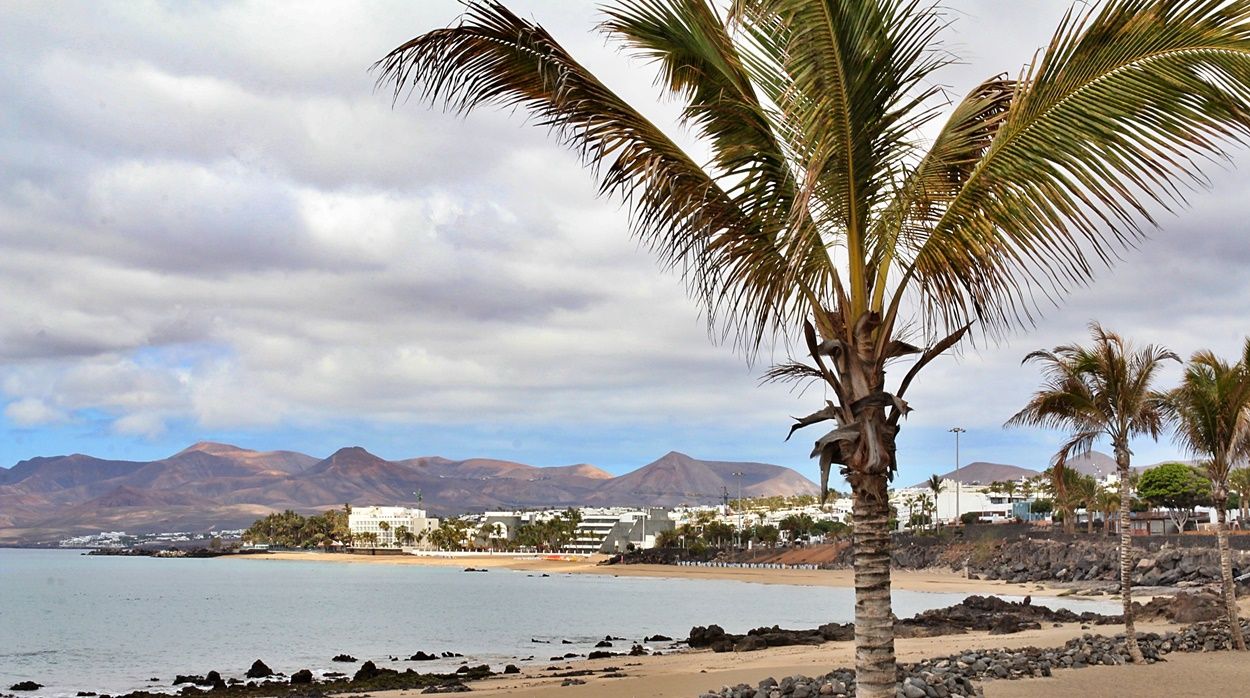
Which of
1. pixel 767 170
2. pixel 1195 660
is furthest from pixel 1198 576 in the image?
pixel 767 170

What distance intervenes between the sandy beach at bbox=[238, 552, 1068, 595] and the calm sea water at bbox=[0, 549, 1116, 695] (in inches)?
176

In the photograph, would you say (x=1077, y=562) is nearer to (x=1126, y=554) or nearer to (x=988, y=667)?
(x=1126, y=554)

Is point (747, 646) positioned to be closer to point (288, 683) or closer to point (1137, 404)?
point (288, 683)

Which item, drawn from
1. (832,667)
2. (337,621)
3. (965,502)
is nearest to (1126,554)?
(832,667)

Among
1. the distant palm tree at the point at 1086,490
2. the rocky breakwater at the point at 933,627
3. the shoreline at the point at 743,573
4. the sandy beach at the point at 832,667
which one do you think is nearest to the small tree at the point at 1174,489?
the distant palm tree at the point at 1086,490

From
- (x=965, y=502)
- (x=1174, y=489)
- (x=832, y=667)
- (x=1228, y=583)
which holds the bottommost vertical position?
(x=832, y=667)

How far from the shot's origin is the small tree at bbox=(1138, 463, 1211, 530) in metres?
85.8

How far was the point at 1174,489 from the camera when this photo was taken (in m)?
85.7

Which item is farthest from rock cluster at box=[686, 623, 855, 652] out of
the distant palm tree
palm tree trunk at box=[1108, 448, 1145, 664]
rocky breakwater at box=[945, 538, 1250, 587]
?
the distant palm tree

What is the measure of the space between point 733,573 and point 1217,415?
98.3 metres

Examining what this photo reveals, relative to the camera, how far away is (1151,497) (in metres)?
87.6

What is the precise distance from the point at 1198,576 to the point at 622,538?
145 m

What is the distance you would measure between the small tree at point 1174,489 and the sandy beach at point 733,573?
17710 millimetres

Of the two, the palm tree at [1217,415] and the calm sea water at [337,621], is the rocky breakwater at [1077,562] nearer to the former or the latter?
the calm sea water at [337,621]
